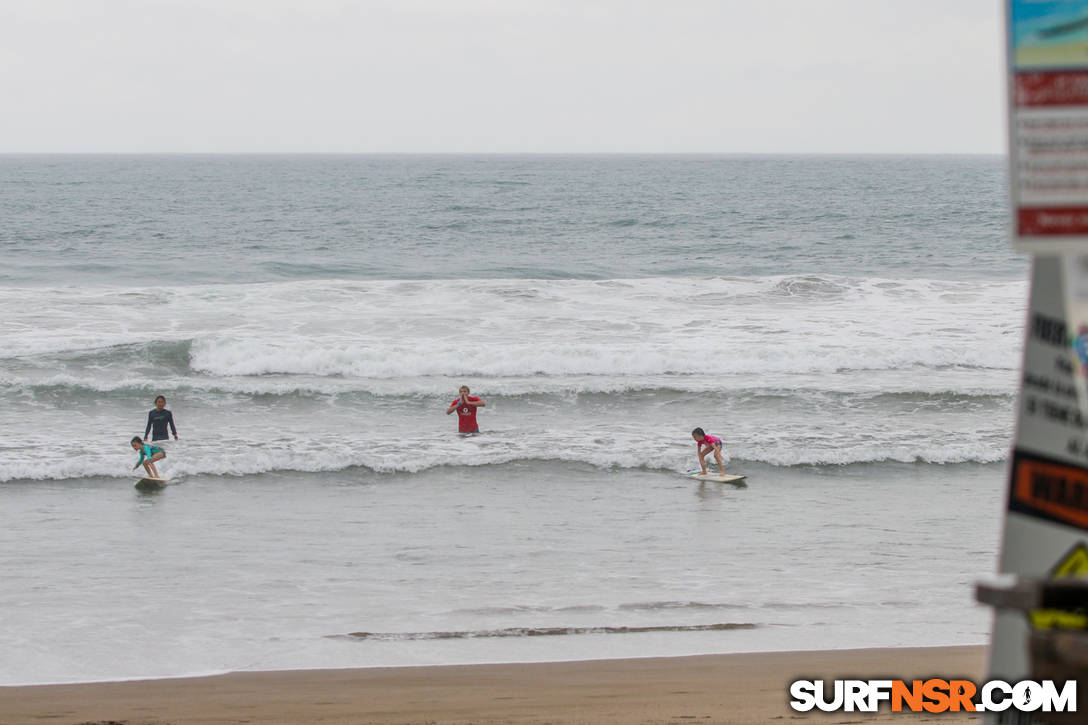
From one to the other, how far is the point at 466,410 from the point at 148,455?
443 centimetres

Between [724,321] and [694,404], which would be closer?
[694,404]

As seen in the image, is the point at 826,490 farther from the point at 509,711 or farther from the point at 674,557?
the point at 509,711

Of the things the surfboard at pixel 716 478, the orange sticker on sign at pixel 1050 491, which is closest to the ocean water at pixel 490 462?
the surfboard at pixel 716 478

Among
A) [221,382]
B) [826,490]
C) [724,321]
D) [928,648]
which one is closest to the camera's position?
[928,648]

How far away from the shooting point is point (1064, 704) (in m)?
2.88

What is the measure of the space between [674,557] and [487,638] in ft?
9.10

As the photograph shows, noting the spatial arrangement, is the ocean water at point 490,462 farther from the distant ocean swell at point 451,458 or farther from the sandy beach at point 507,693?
the sandy beach at point 507,693

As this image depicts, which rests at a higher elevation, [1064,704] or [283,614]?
[1064,704]

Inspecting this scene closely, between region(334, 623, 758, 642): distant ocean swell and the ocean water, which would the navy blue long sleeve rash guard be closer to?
the ocean water

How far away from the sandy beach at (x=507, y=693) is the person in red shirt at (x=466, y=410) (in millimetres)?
8571

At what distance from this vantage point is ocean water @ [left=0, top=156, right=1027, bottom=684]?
359 inches

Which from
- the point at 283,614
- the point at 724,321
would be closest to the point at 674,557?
the point at 283,614

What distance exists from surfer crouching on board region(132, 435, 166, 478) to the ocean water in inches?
14.0

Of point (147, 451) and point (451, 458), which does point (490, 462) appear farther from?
point (147, 451)
